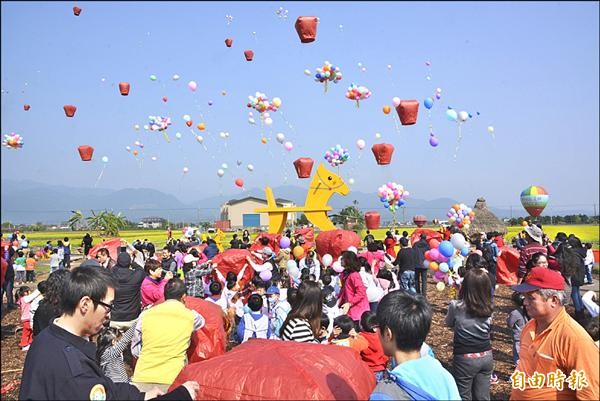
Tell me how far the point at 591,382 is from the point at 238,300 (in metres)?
5.49

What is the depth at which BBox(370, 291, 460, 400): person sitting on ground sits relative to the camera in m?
2.27

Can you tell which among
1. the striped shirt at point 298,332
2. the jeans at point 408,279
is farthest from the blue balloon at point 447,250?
the striped shirt at point 298,332

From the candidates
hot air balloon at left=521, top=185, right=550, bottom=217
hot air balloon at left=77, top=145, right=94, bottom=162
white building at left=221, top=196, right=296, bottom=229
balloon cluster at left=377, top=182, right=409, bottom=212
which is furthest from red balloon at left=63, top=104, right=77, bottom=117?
white building at left=221, top=196, right=296, bottom=229

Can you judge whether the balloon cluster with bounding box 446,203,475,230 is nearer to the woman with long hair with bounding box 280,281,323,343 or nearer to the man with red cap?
the woman with long hair with bounding box 280,281,323,343

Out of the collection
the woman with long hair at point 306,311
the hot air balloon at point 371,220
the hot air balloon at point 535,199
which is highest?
the hot air balloon at point 535,199

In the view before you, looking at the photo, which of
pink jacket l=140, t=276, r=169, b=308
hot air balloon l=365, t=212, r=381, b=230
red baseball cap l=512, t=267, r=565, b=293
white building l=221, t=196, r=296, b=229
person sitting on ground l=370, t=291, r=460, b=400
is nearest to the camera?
person sitting on ground l=370, t=291, r=460, b=400

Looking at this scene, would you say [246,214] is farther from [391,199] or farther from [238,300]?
[238,300]

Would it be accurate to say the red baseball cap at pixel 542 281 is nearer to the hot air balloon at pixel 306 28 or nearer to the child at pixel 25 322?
the child at pixel 25 322

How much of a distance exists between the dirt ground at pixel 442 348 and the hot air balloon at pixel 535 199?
515 inches

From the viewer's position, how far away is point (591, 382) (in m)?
2.60

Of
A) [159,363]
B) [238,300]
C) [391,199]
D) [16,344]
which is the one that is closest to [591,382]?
[159,363]

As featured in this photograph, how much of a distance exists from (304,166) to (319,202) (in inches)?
57.8

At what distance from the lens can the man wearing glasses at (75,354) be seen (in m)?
2.39

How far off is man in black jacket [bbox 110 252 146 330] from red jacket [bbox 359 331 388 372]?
10.5 feet
